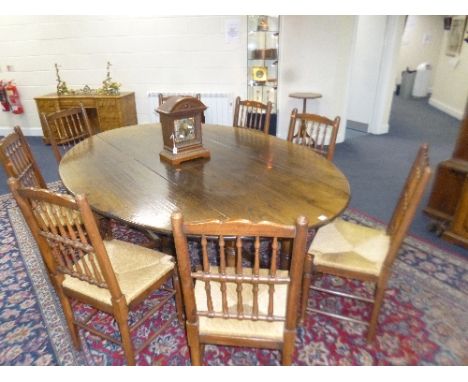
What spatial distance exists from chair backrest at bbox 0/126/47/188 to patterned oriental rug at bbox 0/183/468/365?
25.6 inches

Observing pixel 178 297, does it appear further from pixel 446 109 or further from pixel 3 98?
pixel 446 109

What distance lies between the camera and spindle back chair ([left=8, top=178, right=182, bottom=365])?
1.19 metres

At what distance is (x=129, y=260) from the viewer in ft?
5.20

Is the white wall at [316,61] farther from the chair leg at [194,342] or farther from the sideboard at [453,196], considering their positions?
the chair leg at [194,342]

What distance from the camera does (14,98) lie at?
517 centimetres

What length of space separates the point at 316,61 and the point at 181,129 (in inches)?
122

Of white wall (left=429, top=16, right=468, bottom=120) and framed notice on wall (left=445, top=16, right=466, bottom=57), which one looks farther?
framed notice on wall (left=445, top=16, right=466, bottom=57)

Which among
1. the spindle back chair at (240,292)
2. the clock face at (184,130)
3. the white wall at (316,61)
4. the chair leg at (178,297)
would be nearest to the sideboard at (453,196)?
the spindle back chair at (240,292)

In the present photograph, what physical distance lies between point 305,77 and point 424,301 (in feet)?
11.1

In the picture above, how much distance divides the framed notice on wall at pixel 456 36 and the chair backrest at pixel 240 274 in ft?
24.4

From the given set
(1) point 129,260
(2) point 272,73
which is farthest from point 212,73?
(1) point 129,260

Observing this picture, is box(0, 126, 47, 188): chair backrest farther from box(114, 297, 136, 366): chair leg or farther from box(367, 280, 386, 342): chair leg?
box(367, 280, 386, 342): chair leg

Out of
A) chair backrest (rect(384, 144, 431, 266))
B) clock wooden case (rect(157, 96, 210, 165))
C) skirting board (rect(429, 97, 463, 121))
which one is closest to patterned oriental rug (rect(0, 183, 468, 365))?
chair backrest (rect(384, 144, 431, 266))
